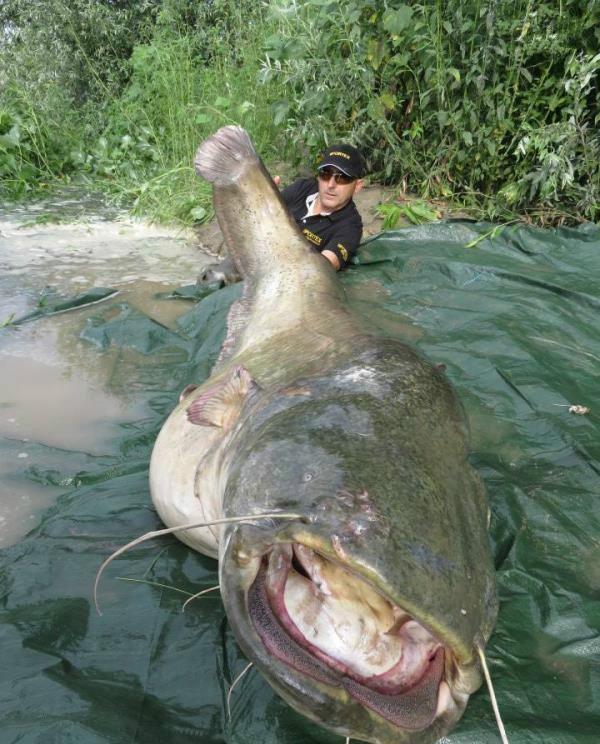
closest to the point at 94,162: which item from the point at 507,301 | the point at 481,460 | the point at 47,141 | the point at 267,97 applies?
the point at 47,141

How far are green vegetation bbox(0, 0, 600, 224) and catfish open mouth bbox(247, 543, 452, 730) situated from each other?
151 inches

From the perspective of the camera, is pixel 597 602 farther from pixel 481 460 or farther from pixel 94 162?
pixel 94 162

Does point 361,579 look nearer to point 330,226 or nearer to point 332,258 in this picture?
point 332,258

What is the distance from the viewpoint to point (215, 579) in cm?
159

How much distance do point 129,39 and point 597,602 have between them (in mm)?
11426

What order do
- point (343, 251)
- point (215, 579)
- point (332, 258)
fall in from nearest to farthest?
point (215, 579), point (332, 258), point (343, 251)

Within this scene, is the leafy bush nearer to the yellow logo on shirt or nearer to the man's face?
the man's face

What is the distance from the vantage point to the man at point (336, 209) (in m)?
3.82

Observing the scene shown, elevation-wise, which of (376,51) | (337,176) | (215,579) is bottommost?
(215,579)

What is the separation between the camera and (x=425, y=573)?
94cm

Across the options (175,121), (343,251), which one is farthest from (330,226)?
(175,121)

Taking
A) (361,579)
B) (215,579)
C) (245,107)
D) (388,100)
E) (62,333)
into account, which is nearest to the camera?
(361,579)

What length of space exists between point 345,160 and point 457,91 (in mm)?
1589

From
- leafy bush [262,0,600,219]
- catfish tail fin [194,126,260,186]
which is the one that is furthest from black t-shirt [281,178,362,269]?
leafy bush [262,0,600,219]
